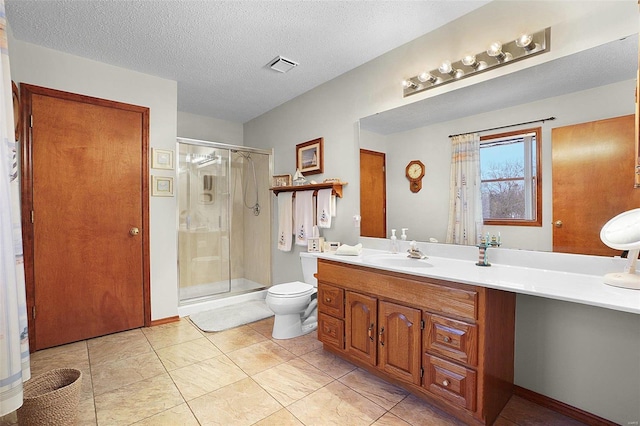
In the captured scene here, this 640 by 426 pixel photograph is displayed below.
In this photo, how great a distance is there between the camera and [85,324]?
8.52 ft

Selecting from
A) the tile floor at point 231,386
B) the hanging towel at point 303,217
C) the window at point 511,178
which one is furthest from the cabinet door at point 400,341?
the hanging towel at point 303,217

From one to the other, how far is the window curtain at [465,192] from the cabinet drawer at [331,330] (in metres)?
1.00

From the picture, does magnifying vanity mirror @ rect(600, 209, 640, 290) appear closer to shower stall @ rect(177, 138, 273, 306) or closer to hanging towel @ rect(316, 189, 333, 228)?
hanging towel @ rect(316, 189, 333, 228)

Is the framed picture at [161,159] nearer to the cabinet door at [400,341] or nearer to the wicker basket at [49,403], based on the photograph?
the wicker basket at [49,403]

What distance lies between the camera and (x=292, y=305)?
8.34ft

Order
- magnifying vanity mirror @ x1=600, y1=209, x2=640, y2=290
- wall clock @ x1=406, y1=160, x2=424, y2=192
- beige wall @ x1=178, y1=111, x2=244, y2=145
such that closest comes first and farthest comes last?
1. magnifying vanity mirror @ x1=600, y1=209, x2=640, y2=290
2. wall clock @ x1=406, y1=160, x2=424, y2=192
3. beige wall @ x1=178, y1=111, x2=244, y2=145

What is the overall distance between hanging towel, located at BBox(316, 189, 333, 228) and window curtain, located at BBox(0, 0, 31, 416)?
2.13 metres

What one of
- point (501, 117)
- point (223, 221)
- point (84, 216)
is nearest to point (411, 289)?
point (501, 117)

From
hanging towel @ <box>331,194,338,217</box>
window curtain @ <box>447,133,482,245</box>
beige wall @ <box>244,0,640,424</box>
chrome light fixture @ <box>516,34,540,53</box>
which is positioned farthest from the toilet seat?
chrome light fixture @ <box>516,34,540,53</box>

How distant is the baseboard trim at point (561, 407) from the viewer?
1493 millimetres

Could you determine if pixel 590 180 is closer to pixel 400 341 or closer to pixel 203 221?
pixel 400 341

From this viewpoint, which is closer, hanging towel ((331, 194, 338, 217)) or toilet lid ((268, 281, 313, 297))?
toilet lid ((268, 281, 313, 297))

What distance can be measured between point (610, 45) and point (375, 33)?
1.35m

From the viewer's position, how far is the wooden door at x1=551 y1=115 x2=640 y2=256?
1.43 meters
